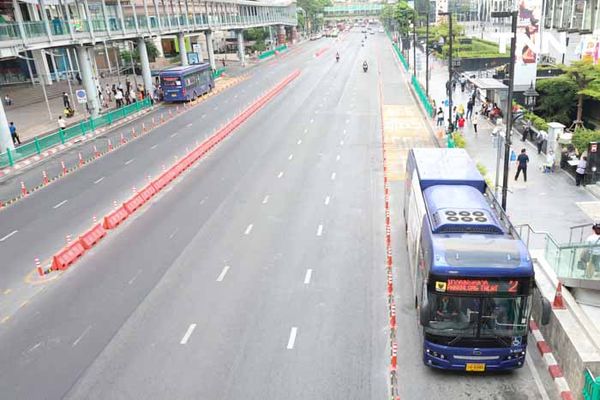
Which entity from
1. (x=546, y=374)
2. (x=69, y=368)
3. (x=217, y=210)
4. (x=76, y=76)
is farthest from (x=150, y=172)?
(x=76, y=76)

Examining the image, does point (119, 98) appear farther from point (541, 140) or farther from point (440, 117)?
point (541, 140)

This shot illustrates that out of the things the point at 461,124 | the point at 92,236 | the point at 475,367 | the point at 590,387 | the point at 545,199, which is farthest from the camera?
the point at 461,124

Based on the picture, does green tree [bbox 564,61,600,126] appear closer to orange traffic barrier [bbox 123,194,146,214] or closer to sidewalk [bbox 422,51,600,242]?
sidewalk [bbox 422,51,600,242]

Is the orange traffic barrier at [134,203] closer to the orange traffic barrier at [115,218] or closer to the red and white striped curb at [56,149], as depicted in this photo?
the orange traffic barrier at [115,218]

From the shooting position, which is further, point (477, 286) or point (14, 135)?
point (14, 135)

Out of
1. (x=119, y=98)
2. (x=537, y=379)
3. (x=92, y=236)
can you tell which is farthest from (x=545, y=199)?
(x=119, y=98)

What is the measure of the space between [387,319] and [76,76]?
2420 inches

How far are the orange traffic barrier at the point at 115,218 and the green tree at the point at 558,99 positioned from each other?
106ft

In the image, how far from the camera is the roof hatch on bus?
1245cm

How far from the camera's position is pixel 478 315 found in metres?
10.9

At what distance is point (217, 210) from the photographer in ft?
73.6

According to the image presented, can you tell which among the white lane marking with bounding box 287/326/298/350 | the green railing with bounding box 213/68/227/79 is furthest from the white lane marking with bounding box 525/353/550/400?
the green railing with bounding box 213/68/227/79

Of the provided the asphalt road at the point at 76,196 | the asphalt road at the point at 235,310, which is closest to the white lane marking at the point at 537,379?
the asphalt road at the point at 235,310

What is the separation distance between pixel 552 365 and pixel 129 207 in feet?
55.7
